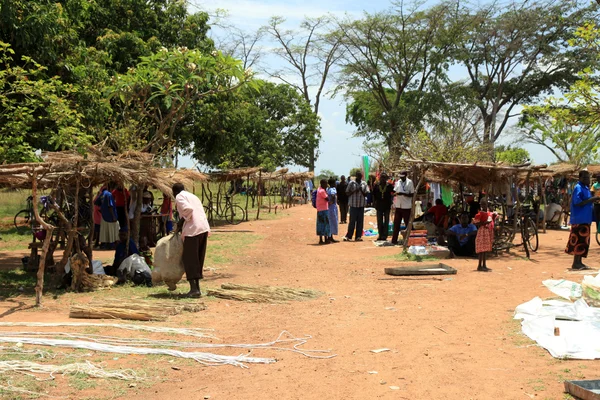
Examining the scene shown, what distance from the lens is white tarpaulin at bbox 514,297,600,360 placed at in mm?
5606

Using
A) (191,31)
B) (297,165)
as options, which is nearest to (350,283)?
(191,31)

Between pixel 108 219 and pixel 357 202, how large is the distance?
6.53 m

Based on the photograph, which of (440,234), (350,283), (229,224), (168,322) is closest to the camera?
(168,322)

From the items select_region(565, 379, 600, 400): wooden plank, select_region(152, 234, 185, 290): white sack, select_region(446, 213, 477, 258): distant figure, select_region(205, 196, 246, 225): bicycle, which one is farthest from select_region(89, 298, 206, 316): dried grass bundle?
select_region(205, 196, 246, 225): bicycle

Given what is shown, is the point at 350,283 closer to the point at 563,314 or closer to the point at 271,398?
the point at 563,314

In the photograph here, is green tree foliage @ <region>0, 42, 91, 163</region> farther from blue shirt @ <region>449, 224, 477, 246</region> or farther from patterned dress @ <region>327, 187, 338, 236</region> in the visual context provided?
blue shirt @ <region>449, 224, 477, 246</region>

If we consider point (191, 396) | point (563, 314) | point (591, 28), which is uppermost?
point (591, 28)

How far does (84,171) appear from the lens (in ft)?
29.9

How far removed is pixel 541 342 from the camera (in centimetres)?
596

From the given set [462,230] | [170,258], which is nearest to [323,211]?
[462,230]

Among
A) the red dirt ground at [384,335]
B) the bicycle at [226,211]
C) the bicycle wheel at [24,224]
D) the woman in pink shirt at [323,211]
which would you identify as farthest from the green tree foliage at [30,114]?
the bicycle at [226,211]

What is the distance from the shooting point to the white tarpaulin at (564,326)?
18.4 ft

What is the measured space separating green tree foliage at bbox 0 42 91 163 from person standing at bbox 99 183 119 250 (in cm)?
162

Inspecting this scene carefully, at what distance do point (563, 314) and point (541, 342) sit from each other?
2.92 feet
